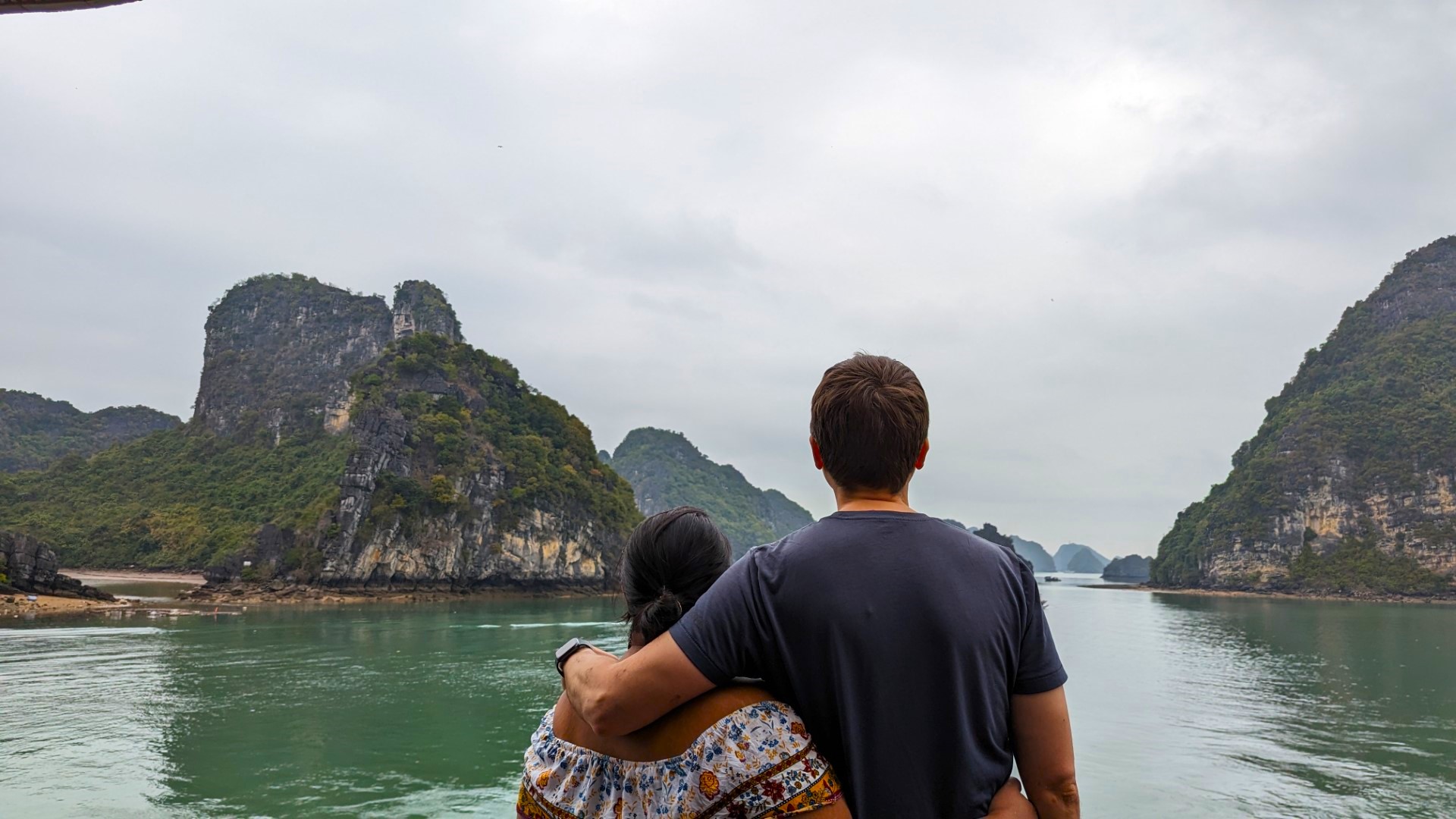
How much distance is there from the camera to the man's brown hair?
1.48m

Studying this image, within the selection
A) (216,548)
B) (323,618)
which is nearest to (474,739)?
(323,618)

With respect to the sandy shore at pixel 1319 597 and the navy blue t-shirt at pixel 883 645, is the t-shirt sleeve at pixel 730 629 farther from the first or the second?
the sandy shore at pixel 1319 597

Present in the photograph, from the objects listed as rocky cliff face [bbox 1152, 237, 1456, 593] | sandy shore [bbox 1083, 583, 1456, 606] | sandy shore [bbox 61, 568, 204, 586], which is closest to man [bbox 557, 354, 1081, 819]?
sandy shore [bbox 61, 568, 204, 586]

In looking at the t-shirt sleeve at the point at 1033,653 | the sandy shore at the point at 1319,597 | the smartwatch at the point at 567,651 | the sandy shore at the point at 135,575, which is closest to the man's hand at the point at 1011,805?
the t-shirt sleeve at the point at 1033,653

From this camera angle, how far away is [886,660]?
1.36 metres

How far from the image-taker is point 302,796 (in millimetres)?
9195

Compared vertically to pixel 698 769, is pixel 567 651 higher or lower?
higher

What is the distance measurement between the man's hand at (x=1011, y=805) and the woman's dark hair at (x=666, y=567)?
639 mm

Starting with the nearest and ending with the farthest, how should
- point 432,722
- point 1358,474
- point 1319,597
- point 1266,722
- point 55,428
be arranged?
point 432,722 < point 1266,722 < point 1319,597 < point 1358,474 < point 55,428

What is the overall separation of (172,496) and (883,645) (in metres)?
80.3

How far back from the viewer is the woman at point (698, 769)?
138 centimetres

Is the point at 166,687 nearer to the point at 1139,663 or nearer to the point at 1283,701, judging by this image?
the point at 1283,701

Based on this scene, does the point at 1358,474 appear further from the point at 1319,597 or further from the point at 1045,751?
the point at 1045,751

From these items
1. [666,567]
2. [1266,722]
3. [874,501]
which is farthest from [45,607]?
[874,501]
